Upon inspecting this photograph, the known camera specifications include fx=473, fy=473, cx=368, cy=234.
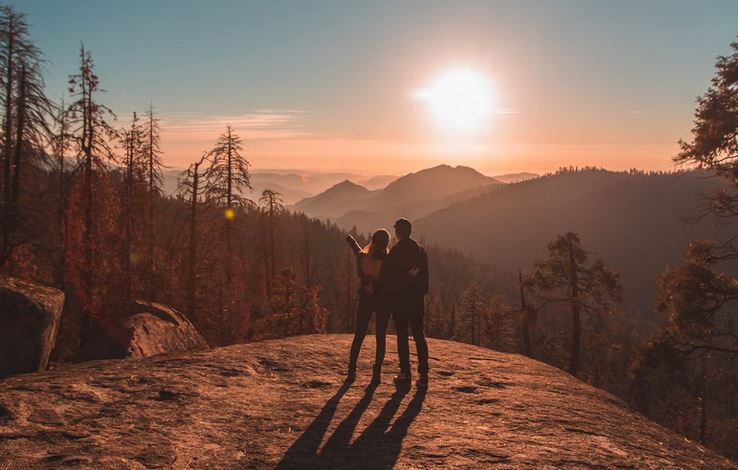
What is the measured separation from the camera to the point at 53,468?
4441mm

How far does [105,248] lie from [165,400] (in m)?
17.5

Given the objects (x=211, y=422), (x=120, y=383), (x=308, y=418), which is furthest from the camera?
(x=120, y=383)

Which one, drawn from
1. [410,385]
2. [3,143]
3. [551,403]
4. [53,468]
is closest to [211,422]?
[53,468]

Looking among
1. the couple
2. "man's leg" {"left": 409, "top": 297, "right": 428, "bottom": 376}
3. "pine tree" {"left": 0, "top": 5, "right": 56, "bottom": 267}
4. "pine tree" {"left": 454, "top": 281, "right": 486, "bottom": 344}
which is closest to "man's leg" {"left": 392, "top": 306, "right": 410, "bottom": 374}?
the couple

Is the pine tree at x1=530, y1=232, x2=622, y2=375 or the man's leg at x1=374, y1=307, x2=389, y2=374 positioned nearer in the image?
the man's leg at x1=374, y1=307, x2=389, y2=374

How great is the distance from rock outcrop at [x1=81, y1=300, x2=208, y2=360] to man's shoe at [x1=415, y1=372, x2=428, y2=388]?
222 inches

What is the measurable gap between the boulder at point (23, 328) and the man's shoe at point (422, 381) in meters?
6.37

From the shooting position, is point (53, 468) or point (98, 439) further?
point (98, 439)

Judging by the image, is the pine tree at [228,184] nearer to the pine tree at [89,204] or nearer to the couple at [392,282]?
the pine tree at [89,204]

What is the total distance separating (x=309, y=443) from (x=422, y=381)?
3.18 meters

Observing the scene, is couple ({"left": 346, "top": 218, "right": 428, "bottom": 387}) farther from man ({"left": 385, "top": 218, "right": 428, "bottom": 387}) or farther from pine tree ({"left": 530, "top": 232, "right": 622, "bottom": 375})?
pine tree ({"left": 530, "top": 232, "right": 622, "bottom": 375})

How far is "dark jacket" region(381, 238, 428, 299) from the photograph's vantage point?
7.79 metres

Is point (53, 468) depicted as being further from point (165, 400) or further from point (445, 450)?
point (445, 450)

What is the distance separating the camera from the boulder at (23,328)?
24.6 feet
